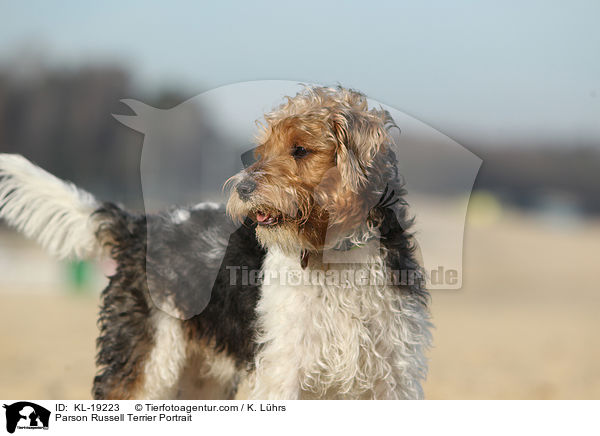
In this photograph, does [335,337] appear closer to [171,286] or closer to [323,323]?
[323,323]

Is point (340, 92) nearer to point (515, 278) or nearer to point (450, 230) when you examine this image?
point (450, 230)

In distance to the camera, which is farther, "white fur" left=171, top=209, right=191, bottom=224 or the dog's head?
"white fur" left=171, top=209, right=191, bottom=224

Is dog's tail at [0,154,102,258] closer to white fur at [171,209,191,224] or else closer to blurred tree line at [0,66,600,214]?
white fur at [171,209,191,224]

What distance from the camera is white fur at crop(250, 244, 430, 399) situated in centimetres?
350

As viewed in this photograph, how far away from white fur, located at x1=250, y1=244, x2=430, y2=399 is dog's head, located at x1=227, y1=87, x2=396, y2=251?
233 mm

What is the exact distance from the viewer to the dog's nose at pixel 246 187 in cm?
317

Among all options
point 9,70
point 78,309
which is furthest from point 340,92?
point 9,70

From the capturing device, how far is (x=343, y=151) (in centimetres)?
329

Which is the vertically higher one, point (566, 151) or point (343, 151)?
point (566, 151)

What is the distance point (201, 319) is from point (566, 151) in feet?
62.5

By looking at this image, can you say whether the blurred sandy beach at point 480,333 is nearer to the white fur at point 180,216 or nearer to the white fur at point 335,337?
the white fur at point 335,337

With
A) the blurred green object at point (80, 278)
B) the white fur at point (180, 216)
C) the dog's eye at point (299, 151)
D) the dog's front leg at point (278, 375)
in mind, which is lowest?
the dog's front leg at point (278, 375)
